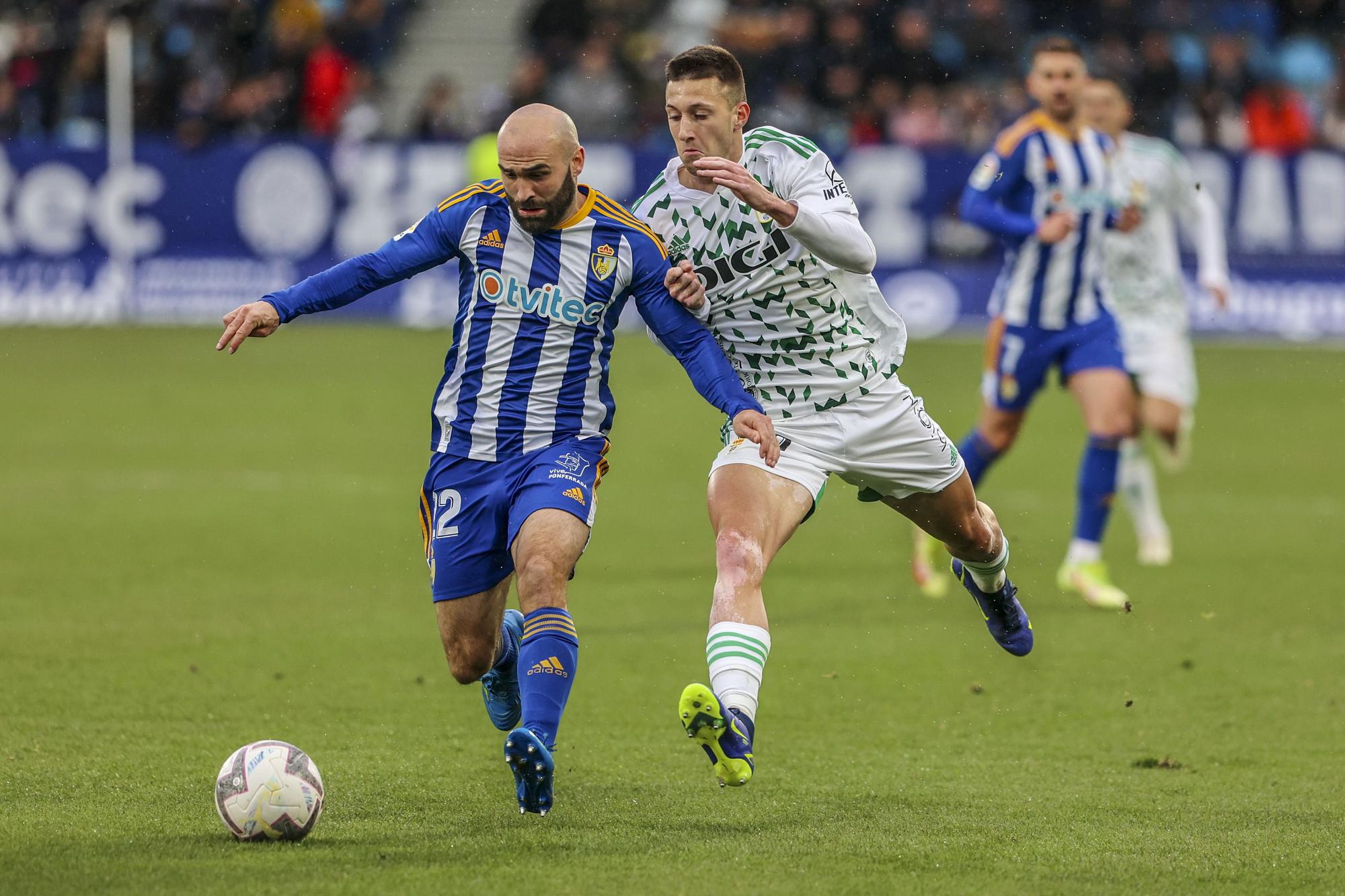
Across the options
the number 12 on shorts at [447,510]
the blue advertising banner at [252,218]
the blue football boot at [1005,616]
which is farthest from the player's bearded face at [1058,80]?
the blue advertising banner at [252,218]

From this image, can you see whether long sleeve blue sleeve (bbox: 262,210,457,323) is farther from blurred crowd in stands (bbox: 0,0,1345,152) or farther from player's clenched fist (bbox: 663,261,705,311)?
blurred crowd in stands (bbox: 0,0,1345,152)

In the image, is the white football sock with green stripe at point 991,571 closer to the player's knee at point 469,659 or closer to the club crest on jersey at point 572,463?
the club crest on jersey at point 572,463

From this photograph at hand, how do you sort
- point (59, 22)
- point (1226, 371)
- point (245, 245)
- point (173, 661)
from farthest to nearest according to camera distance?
point (59, 22), point (245, 245), point (1226, 371), point (173, 661)

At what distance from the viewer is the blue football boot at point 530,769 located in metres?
4.91

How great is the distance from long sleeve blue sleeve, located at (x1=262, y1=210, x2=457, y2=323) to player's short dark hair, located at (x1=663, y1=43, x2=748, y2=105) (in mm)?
838

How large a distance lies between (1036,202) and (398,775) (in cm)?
504

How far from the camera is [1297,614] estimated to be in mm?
8703

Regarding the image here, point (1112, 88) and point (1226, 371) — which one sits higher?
point (1112, 88)

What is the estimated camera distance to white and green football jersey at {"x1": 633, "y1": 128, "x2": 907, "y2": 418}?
5.69m

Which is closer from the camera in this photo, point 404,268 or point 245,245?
point 404,268

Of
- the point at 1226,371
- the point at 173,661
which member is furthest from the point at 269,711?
the point at 1226,371

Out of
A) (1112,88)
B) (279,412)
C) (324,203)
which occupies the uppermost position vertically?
(1112,88)

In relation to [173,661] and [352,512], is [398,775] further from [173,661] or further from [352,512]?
[352,512]

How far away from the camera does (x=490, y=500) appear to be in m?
5.58
